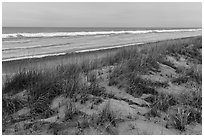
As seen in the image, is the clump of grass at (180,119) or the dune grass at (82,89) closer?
the clump of grass at (180,119)

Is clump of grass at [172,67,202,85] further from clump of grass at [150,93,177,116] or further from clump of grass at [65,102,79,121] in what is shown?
clump of grass at [65,102,79,121]

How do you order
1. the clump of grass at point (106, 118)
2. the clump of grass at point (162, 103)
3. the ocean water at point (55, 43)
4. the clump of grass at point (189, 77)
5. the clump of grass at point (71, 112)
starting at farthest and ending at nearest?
the ocean water at point (55, 43), the clump of grass at point (189, 77), the clump of grass at point (162, 103), the clump of grass at point (71, 112), the clump of grass at point (106, 118)

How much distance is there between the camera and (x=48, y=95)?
536 cm

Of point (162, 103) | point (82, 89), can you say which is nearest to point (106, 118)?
point (82, 89)

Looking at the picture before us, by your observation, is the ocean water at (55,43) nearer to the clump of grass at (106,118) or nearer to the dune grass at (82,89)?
the dune grass at (82,89)

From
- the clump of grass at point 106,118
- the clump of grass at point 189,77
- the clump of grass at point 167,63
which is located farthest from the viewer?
the clump of grass at point 167,63

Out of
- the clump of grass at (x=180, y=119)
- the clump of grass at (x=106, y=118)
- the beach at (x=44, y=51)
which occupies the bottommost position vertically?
the clump of grass at (x=180, y=119)

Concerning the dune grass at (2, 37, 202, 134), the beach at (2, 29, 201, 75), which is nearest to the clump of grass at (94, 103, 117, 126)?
the dune grass at (2, 37, 202, 134)

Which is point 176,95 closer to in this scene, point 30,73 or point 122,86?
point 122,86

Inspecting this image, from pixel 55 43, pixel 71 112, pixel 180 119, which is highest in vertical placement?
pixel 55 43

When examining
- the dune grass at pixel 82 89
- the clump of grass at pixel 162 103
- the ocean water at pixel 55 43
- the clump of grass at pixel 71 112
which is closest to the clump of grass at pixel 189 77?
the dune grass at pixel 82 89

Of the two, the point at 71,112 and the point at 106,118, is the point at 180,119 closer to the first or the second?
the point at 106,118

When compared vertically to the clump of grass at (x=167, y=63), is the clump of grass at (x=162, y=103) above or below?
below

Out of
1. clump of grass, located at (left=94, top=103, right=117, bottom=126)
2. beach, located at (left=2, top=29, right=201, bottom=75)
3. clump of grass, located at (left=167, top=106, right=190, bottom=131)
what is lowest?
clump of grass, located at (left=167, top=106, right=190, bottom=131)
